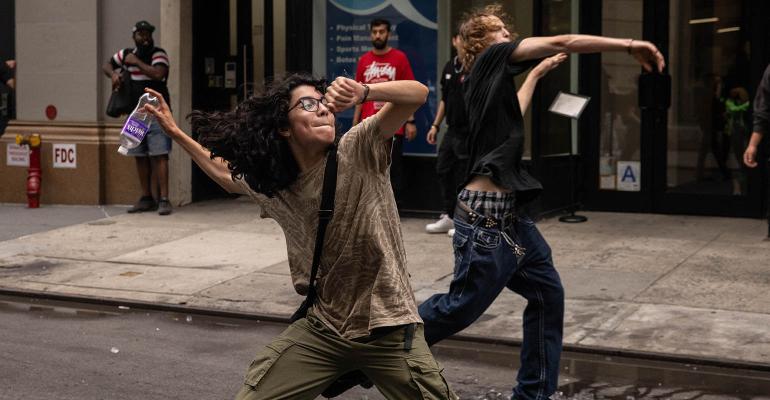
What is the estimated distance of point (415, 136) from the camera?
478 inches

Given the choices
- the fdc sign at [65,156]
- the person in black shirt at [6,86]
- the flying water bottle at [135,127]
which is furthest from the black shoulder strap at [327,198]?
the person in black shirt at [6,86]

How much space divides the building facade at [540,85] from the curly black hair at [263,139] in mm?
7671

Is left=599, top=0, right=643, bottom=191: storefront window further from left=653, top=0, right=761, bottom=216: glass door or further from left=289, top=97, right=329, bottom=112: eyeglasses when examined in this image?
left=289, top=97, right=329, bottom=112: eyeglasses

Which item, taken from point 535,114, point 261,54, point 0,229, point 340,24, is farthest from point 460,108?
point 0,229

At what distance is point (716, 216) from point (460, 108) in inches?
121

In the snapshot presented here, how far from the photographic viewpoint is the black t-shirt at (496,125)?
530 centimetres

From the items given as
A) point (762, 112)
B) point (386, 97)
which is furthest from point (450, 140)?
point (386, 97)

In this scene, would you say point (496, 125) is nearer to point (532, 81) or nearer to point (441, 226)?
point (532, 81)

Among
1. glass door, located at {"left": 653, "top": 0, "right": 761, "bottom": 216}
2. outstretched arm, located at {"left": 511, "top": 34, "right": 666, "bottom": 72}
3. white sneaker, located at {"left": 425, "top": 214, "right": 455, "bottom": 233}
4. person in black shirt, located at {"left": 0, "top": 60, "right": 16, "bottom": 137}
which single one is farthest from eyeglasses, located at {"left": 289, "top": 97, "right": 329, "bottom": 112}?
person in black shirt, located at {"left": 0, "top": 60, "right": 16, "bottom": 137}

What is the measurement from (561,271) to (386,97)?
573cm

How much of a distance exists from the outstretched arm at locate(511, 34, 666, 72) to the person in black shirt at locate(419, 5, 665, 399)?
16mm

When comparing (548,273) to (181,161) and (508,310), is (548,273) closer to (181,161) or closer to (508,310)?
(508,310)

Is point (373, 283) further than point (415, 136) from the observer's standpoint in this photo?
No

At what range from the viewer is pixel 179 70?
13258 mm
